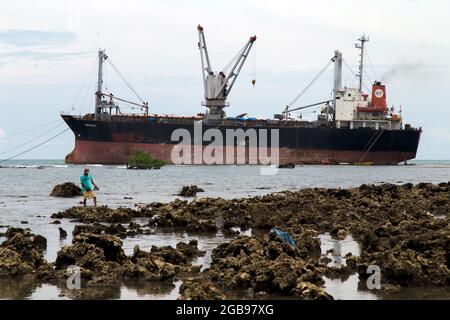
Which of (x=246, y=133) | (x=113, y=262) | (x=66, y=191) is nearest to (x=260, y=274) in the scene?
(x=113, y=262)

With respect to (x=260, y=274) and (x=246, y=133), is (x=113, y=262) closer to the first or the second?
(x=260, y=274)

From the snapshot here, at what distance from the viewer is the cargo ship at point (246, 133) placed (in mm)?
78000

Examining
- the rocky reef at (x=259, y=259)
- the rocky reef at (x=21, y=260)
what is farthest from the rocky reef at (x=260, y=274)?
the rocky reef at (x=21, y=260)

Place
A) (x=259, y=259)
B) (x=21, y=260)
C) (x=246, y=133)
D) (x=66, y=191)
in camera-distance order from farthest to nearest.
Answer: (x=246, y=133) < (x=66, y=191) < (x=21, y=260) < (x=259, y=259)

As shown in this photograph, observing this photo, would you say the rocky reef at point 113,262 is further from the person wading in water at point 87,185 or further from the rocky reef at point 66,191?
the rocky reef at point 66,191

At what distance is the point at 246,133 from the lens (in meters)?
81.7

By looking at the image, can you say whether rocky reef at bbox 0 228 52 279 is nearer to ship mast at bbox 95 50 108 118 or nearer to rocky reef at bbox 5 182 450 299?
rocky reef at bbox 5 182 450 299

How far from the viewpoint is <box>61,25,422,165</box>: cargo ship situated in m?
78.0

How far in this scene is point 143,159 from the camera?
2741 inches

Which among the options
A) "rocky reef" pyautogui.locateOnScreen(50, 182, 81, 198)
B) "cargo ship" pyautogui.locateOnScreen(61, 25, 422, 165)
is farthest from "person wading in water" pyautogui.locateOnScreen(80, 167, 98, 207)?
"cargo ship" pyautogui.locateOnScreen(61, 25, 422, 165)

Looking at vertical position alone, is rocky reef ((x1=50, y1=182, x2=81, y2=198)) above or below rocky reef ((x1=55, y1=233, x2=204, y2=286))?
above

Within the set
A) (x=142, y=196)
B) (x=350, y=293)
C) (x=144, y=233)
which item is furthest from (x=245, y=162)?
(x=350, y=293)
